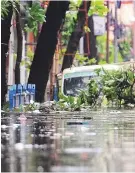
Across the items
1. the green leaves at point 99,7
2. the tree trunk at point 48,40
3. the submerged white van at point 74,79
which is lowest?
the submerged white van at point 74,79

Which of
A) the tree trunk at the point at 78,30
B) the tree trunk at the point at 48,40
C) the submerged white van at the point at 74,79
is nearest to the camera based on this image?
the tree trunk at the point at 48,40

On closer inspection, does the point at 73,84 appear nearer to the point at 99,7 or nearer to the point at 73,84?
the point at 73,84

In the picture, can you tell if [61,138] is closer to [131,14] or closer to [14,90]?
[14,90]

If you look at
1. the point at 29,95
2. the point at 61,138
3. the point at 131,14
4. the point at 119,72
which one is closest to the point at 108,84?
the point at 119,72

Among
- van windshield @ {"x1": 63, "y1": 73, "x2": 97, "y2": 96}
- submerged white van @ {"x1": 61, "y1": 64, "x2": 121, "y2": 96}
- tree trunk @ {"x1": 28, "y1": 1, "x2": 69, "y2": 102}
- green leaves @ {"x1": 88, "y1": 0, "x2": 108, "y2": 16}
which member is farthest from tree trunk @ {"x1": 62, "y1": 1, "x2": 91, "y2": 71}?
tree trunk @ {"x1": 28, "y1": 1, "x2": 69, "y2": 102}

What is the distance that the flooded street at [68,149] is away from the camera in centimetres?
447

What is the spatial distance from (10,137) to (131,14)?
47.2m

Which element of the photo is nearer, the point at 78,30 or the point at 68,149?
the point at 68,149

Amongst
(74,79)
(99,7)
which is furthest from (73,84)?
(99,7)

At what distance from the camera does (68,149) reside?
551cm

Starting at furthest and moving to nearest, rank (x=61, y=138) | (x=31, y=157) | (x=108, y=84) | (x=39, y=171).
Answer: (x=108, y=84), (x=61, y=138), (x=31, y=157), (x=39, y=171)

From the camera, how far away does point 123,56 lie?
178 feet

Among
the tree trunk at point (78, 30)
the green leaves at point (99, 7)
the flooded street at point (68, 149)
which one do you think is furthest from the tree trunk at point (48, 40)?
the flooded street at point (68, 149)

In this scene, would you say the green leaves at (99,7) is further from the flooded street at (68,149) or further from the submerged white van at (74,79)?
the flooded street at (68,149)
